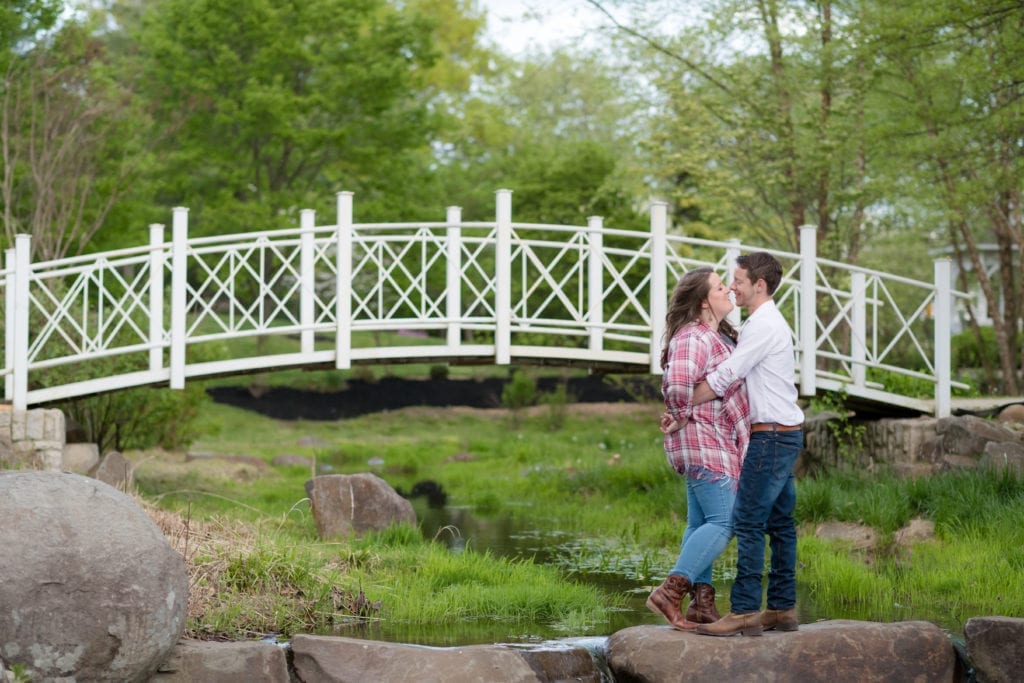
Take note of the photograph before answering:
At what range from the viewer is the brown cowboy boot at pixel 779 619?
6.34 m

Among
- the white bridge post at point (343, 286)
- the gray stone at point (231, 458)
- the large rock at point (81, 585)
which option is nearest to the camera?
the large rock at point (81, 585)

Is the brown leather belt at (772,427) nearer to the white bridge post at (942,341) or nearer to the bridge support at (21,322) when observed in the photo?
the white bridge post at (942,341)

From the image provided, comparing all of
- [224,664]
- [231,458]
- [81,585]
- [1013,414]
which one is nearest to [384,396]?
[231,458]

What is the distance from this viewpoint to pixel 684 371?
6004 millimetres

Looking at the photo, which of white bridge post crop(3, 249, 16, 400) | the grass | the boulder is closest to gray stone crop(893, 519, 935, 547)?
the grass

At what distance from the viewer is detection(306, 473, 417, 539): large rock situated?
32.8ft

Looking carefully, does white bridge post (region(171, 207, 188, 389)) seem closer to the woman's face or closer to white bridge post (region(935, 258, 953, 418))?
the woman's face

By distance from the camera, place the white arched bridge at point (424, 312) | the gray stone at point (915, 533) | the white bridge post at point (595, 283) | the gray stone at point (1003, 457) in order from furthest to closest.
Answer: the white bridge post at point (595, 283)
the white arched bridge at point (424, 312)
the gray stone at point (1003, 457)
the gray stone at point (915, 533)

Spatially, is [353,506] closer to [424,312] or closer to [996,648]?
[424,312]

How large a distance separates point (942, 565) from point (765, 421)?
3.49 metres

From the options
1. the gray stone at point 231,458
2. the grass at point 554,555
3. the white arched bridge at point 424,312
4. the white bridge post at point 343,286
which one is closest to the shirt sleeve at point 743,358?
the grass at point 554,555

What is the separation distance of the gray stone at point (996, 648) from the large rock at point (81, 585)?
3.90m

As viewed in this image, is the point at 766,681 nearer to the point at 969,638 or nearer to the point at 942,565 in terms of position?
the point at 969,638

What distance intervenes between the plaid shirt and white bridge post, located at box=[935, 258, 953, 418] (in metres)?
6.79
